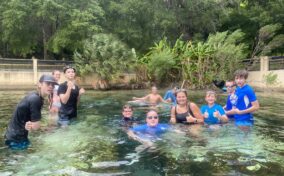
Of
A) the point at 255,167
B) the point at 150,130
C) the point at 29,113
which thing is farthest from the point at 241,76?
the point at 29,113

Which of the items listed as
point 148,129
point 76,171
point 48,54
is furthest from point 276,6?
point 76,171

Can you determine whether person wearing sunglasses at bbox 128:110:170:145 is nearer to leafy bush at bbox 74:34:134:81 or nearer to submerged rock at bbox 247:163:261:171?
submerged rock at bbox 247:163:261:171

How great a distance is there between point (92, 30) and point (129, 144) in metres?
26.3

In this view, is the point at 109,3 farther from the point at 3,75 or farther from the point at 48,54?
the point at 3,75

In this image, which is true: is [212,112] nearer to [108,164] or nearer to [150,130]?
→ [150,130]

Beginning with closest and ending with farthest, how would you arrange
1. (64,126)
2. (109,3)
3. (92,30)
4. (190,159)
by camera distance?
(190,159) → (64,126) → (92,30) → (109,3)

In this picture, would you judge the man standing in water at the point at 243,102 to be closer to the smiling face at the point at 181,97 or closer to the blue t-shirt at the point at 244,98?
the blue t-shirt at the point at 244,98

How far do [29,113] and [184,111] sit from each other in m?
4.65

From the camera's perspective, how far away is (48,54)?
1730 inches

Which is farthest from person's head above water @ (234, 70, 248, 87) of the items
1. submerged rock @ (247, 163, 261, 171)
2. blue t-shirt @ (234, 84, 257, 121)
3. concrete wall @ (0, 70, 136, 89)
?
concrete wall @ (0, 70, 136, 89)

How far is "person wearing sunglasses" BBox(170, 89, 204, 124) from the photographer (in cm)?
1057

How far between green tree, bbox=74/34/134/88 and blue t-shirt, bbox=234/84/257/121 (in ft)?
71.0

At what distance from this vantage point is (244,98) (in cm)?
1058

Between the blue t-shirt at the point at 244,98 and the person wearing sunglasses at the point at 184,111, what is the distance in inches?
41.8
